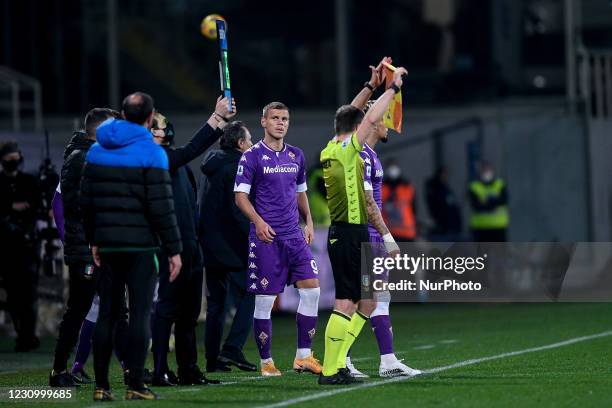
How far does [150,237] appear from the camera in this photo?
9.94m

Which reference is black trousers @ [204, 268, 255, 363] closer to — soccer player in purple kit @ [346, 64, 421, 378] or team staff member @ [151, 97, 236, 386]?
team staff member @ [151, 97, 236, 386]

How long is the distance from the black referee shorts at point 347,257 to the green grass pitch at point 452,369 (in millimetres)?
678

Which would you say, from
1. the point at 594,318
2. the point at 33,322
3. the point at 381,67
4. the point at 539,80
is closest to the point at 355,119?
the point at 381,67

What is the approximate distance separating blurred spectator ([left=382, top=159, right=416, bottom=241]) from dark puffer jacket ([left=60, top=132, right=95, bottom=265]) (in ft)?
35.9

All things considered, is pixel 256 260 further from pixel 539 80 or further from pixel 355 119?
pixel 539 80

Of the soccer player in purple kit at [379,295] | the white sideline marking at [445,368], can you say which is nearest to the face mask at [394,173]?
the white sideline marking at [445,368]

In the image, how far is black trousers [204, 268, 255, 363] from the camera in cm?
1258

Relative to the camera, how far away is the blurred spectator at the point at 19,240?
15844mm

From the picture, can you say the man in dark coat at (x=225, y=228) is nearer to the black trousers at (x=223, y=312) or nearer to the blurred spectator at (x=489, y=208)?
the black trousers at (x=223, y=312)

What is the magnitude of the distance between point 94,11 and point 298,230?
17.2 meters

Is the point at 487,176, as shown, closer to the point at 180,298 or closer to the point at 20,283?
the point at 20,283

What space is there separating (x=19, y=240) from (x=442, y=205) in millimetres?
8925

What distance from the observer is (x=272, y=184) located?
39.1ft

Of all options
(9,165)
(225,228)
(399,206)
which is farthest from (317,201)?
(225,228)
